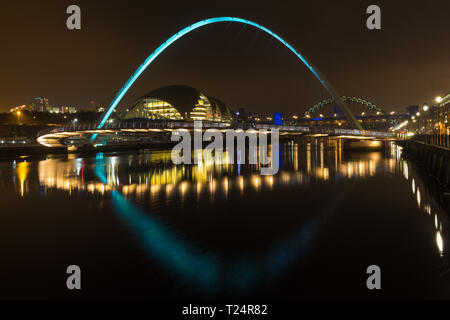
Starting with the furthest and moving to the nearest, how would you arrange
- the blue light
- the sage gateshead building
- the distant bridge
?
the sage gateshead building < the blue light < the distant bridge

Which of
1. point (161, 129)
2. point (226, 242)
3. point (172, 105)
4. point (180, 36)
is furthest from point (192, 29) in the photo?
point (226, 242)

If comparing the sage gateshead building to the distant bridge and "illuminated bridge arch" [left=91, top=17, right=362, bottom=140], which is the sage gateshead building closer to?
"illuminated bridge arch" [left=91, top=17, right=362, bottom=140]

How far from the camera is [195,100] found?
106312 millimetres

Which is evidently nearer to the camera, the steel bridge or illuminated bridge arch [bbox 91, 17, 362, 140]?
the steel bridge

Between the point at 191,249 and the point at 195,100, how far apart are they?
99332 millimetres

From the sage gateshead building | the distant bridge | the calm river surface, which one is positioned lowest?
the calm river surface

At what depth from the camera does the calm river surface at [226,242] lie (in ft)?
23.1

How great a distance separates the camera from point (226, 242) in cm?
988

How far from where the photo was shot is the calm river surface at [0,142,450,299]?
7.04 meters

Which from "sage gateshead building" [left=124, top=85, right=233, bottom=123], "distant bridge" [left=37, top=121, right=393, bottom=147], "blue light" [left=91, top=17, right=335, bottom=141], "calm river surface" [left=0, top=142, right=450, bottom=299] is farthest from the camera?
"sage gateshead building" [left=124, top=85, right=233, bottom=123]

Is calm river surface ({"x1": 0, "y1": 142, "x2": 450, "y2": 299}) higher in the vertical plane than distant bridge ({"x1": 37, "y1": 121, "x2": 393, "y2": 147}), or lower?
lower

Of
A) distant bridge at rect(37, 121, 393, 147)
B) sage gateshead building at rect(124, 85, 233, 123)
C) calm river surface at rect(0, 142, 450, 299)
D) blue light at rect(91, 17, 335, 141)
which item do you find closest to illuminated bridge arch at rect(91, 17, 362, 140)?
blue light at rect(91, 17, 335, 141)

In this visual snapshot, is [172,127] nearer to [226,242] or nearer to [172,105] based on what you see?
[226,242]
